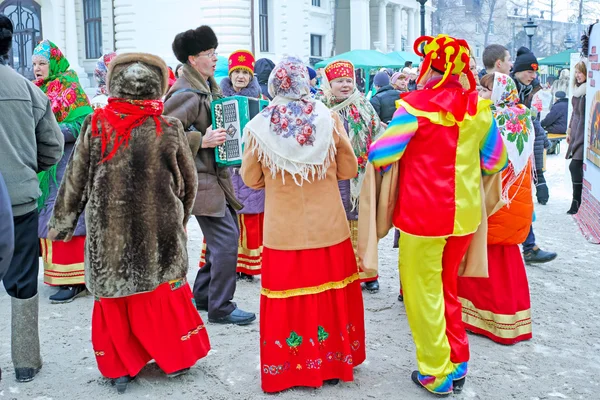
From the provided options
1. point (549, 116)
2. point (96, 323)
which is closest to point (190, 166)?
point (96, 323)

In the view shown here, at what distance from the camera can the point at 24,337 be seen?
4082 mm

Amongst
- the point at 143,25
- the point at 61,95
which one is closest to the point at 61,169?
the point at 61,95

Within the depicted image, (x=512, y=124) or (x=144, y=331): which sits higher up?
(x=512, y=124)

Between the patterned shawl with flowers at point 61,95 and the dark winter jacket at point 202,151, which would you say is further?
the patterned shawl with flowers at point 61,95

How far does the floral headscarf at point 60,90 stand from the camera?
545cm

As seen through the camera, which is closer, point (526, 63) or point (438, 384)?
point (438, 384)

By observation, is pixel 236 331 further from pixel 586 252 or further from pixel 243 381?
pixel 586 252

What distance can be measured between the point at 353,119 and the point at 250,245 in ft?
5.13

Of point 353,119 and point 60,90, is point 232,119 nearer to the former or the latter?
point 353,119

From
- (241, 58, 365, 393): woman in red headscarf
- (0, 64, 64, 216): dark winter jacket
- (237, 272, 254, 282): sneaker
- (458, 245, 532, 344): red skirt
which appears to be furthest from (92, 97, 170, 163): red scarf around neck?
(237, 272, 254, 282): sneaker

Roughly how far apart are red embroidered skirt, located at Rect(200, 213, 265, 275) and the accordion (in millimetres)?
1776

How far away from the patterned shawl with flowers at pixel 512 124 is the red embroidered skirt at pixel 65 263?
3.32 meters

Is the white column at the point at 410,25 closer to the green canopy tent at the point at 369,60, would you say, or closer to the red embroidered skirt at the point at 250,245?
the green canopy tent at the point at 369,60

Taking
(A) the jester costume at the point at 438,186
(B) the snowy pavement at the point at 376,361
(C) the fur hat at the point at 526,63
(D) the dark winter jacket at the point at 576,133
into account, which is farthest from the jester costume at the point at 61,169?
(D) the dark winter jacket at the point at 576,133
